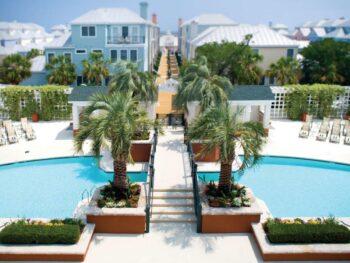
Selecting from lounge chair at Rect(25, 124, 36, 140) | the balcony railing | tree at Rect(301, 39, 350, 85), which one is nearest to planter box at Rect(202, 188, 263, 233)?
lounge chair at Rect(25, 124, 36, 140)

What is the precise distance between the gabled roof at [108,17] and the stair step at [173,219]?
97.5 ft

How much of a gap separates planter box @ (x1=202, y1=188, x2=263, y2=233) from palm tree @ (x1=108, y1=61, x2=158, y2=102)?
1047 cm

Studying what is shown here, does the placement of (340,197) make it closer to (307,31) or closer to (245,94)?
(245,94)

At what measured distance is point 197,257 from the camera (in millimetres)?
11477

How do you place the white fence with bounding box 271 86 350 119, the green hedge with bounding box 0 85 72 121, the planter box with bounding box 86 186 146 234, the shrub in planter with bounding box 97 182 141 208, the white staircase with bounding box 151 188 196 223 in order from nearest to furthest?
1. the planter box with bounding box 86 186 146 234
2. the shrub in planter with bounding box 97 182 141 208
3. the white staircase with bounding box 151 188 196 223
4. the green hedge with bounding box 0 85 72 121
5. the white fence with bounding box 271 86 350 119

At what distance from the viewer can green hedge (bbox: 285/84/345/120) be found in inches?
1078

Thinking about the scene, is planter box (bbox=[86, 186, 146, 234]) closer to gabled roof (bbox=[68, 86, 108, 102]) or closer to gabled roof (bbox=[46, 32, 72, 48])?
gabled roof (bbox=[68, 86, 108, 102])

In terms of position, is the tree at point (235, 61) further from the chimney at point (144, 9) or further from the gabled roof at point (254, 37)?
the chimney at point (144, 9)

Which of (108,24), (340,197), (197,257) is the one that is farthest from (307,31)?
(197,257)

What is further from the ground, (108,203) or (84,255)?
(108,203)

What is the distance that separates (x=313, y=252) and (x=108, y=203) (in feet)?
22.1

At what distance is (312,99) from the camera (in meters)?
27.7

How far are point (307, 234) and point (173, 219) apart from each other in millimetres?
4553

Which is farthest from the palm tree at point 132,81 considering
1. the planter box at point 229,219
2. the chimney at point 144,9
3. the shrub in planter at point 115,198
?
the chimney at point 144,9
